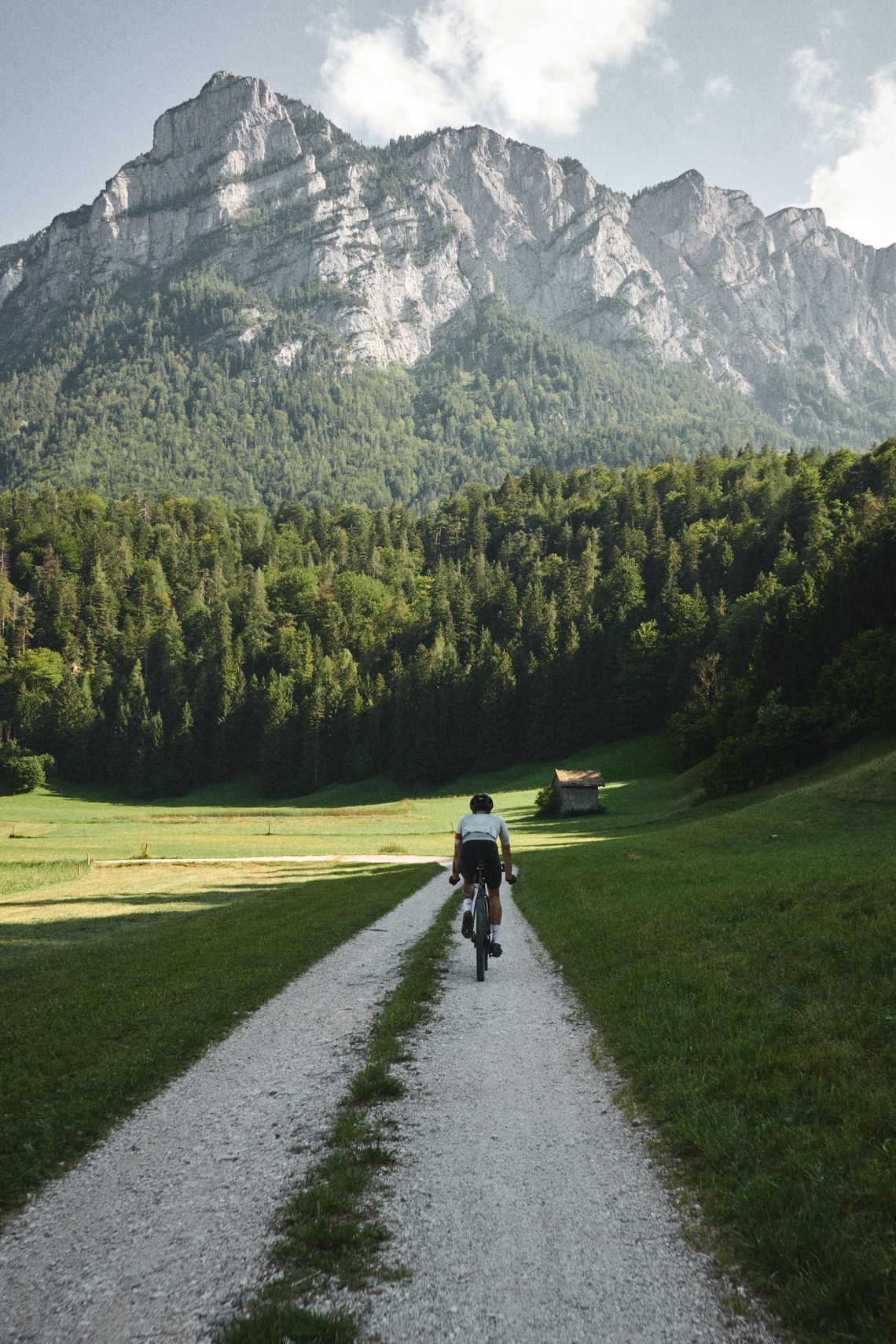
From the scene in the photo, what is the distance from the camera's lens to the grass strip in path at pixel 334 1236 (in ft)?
13.6

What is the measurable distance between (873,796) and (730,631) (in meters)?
76.4

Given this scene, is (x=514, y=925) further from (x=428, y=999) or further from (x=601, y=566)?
(x=601, y=566)

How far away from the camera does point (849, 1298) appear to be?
166 inches

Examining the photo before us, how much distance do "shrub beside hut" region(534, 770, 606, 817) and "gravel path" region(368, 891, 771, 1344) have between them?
6604cm

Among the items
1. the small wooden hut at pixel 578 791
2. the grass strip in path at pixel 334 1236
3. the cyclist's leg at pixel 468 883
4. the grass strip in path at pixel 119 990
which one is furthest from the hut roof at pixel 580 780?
the grass strip in path at pixel 334 1236

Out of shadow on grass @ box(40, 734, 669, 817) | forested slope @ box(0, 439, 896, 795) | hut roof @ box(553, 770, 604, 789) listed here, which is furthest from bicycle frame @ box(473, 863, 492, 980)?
shadow on grass @ box(40, 734, 669, 817)

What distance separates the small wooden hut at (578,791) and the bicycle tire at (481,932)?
6134 cm

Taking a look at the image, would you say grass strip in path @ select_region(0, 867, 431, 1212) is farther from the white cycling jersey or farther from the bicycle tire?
the white cycling jersey

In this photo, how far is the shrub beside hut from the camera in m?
74.1

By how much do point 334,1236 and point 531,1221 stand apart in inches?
57.1

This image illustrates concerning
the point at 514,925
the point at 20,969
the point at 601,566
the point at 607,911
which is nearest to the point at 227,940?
the point at 20,969

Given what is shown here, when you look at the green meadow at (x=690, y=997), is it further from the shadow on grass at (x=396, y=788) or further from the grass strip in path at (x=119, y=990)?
the shadow on grass at (x=396, y=788)

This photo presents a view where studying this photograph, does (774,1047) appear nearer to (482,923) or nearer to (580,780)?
(482,923)

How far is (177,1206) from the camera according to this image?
18.6 feet
